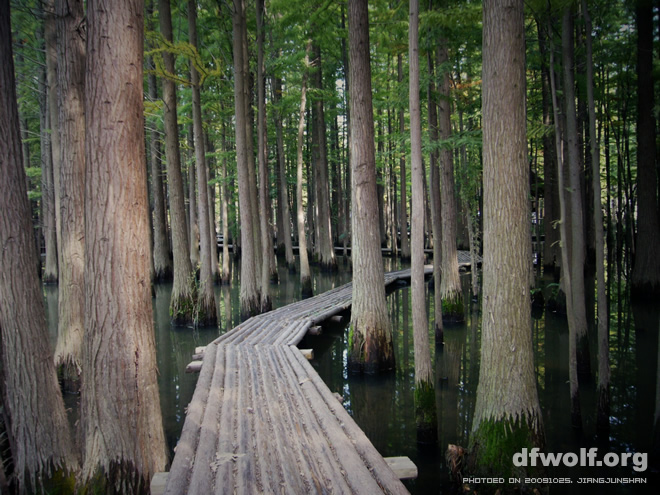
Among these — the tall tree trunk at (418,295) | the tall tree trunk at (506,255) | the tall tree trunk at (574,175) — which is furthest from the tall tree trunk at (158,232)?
the tall tree trunk at (506,255)

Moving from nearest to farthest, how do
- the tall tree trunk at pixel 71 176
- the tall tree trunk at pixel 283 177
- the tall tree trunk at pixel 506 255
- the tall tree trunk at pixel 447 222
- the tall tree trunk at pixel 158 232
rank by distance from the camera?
1. the tall tree trunk at pixel 506 255
2. the tall tree trunk at pixel 71 176
3. the tall tree trunk at pixel 447 222
4. the tall tree trunk at pixel 283 177
5. the tall tree trunk at pixel 158 232

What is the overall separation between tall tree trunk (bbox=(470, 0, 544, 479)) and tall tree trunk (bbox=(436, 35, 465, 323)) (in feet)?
20.7

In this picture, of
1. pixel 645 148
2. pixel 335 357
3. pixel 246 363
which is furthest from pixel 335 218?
pixel 246 363

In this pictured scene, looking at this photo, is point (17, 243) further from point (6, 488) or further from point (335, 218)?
point (335, 218)

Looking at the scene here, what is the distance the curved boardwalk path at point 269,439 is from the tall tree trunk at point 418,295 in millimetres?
1317

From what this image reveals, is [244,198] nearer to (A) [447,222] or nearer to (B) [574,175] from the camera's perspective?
(A) [447,222]

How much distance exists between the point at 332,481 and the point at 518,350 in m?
2.51

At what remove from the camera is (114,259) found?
12.6ft

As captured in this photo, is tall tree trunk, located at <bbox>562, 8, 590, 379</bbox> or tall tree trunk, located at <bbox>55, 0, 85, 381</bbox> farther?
tall tree trunk, located at <bbox>562, 8, 590, 379</bbox>

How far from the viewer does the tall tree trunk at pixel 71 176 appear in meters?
5.77

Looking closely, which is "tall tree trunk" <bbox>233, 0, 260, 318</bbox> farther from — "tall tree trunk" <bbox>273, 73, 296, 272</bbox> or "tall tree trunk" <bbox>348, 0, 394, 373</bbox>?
"tall tree trunk" <bbox>273, 73, 296, 272</bbox>

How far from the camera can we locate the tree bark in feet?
12.4

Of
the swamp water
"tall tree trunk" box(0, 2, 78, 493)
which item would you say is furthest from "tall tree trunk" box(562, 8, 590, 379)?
"tall tree trunk" box(0, 2, 78, 493)

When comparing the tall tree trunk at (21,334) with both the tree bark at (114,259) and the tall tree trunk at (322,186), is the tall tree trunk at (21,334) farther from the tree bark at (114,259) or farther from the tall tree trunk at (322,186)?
the tall tree trunk at (322,186)
